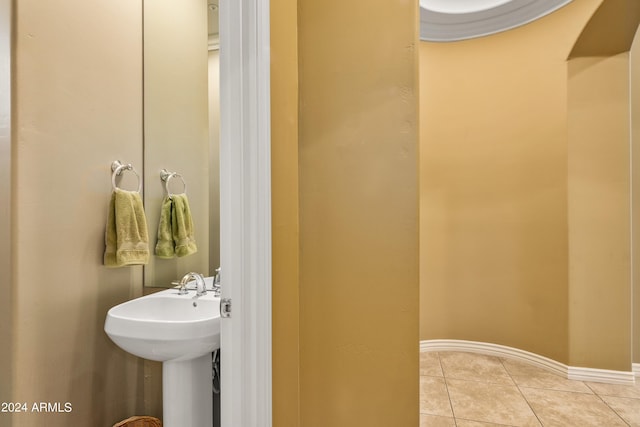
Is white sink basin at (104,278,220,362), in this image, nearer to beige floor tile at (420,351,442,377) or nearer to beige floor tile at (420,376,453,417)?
beige floor tile at (420,376,453,417)

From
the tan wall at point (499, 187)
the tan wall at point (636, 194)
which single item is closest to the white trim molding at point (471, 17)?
the tan wall at point (499, 187)

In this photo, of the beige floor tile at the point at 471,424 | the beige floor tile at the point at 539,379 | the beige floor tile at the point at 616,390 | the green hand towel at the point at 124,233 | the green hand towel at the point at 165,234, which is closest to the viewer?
the green hand towel at the point at 124,233

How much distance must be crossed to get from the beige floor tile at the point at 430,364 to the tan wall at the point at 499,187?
0.50 feet

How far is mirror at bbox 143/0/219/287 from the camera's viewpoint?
1.79 m

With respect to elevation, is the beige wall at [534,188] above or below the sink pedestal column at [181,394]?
above

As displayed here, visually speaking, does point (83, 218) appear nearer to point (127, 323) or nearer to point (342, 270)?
point (127, 323)

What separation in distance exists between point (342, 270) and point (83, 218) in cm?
108

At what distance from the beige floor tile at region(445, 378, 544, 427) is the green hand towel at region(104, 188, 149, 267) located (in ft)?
6.29

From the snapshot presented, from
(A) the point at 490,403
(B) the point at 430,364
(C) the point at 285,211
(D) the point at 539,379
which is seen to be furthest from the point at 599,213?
(C) the point at 285,211

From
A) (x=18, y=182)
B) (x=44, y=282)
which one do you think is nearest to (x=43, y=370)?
(x=44, y=282)

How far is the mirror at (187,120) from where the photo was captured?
1789mm

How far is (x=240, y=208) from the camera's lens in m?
1.06

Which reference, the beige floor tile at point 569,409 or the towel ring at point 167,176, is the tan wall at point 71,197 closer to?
the towel ring at point 167,176

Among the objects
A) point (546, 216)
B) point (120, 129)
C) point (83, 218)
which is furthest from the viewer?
point (546, 216)
